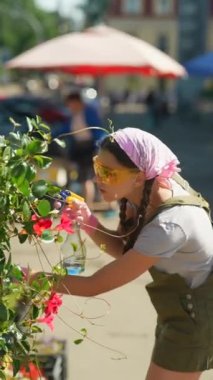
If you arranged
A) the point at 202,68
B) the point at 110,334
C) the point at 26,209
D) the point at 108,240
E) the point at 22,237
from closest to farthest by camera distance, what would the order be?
the point at 26,209, the point at 22,237, the point at 108,240, the point at 110,334, the point at 202,68

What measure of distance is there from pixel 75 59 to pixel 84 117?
4.73 ft

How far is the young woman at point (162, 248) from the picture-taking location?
10.2 ft

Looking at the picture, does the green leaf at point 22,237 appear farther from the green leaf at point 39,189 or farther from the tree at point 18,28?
the tree at point 18,28

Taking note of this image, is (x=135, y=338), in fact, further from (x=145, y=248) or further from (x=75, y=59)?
(x=75, y=59)

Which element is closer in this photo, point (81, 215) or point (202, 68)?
point (81, 215)

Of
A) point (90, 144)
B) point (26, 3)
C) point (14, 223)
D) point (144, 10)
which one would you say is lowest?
point (26, 3)

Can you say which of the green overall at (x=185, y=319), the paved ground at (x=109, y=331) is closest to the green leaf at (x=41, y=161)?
the green overall at (x=185, y=319)

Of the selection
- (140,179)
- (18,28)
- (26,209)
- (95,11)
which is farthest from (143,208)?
(18,28)

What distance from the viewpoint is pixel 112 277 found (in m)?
3.13

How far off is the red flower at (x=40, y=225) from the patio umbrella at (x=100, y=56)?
8850 mm

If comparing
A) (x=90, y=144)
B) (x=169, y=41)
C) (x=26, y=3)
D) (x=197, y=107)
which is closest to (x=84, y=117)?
(x=90, y=144)

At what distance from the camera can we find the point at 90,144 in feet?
34.3

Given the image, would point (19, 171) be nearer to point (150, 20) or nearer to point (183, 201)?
point (183, 201)

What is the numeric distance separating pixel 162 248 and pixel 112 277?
0.19 meters
